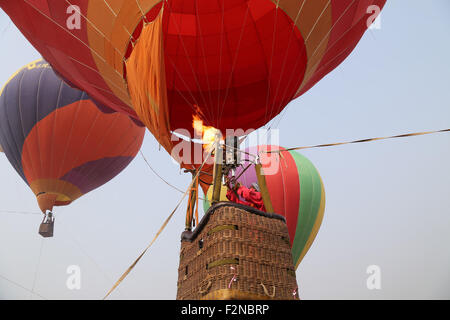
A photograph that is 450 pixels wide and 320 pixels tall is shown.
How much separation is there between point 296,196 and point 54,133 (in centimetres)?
510

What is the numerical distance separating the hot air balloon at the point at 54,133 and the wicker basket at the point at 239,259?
19.0ft

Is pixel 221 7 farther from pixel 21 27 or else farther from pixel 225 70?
pixel 21 27

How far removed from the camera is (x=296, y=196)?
26.0ft

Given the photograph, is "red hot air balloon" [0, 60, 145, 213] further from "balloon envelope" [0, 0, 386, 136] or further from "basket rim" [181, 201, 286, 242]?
"basket rim" [181, 201, 286, 242]

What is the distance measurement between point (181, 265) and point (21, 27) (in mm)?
2964

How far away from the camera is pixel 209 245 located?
98.6 inches

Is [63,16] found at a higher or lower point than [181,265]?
higher

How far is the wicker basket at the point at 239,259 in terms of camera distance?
2285mm

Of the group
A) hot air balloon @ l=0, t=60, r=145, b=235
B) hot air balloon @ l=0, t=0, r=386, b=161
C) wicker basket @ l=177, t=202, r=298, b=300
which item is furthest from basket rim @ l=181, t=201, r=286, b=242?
hot air balloon @ l=0, t=60, r=145, b=235

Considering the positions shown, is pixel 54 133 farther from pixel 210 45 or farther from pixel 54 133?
pixel 210 45

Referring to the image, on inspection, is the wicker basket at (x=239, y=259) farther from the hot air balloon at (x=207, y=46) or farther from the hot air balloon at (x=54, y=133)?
the hot air balloon at (x=54, y=133)
